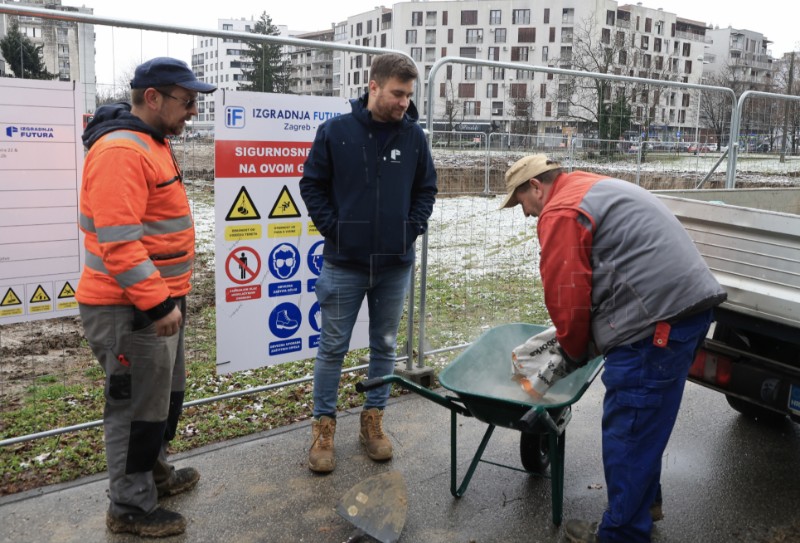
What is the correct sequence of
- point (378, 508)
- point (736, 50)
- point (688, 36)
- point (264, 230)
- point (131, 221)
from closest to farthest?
1. point (131, 221)
2. point (378, 508)
3. point (264, 230)
4. point (688, 36)
5. point (736, 50)

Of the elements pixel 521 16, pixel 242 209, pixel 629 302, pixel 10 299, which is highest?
pixel 521 16

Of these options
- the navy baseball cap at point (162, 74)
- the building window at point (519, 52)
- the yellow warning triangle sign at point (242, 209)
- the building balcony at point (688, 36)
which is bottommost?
the yellow warning triangle sign at point (242, 209)

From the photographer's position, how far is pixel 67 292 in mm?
3965

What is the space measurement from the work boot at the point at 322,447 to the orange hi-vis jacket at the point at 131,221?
1291 mm

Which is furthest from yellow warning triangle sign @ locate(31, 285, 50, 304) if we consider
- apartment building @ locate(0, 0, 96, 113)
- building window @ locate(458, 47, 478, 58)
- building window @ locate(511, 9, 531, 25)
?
building window @ locate(458, 47, 478, 58)

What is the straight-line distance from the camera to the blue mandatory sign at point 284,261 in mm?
4574

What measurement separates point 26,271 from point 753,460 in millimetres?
4428

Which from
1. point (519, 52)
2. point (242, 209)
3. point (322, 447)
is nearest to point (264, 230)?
point (242, 209)

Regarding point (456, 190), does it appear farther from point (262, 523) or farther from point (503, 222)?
point (262, 523)

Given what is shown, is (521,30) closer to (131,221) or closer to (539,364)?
(539,364)

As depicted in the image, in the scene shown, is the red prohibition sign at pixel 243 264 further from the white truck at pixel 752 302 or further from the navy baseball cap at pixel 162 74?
the white truck at pixel 752 302

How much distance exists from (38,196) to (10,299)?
0.57m

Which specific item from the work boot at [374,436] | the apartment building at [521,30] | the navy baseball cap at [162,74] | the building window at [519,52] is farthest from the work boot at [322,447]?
the building window at [519,52]

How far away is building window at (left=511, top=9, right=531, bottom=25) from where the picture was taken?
99688mm
